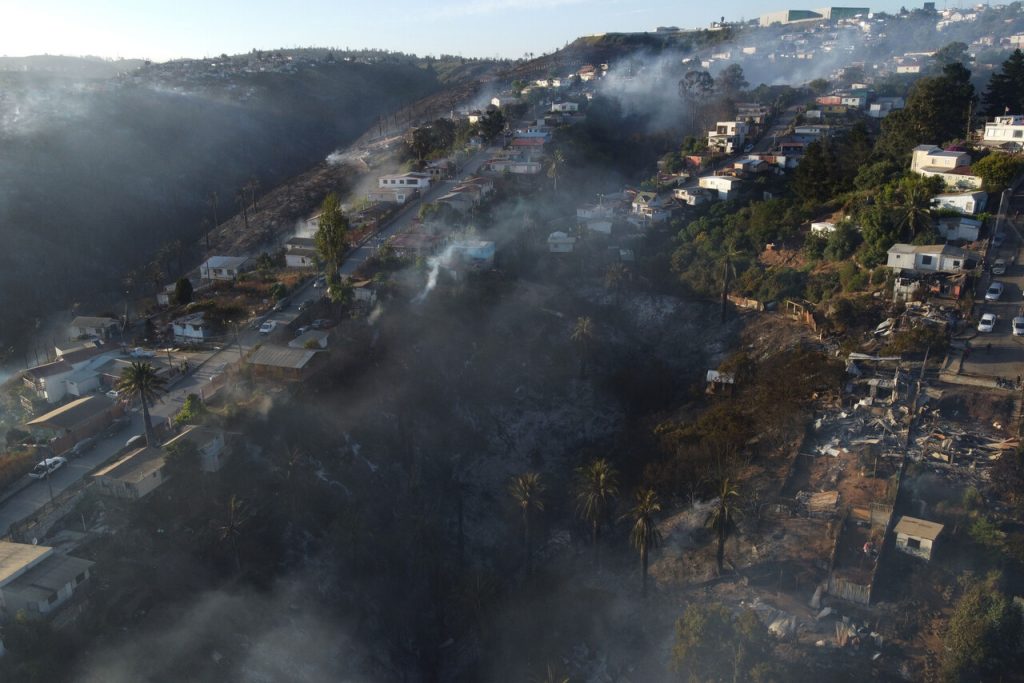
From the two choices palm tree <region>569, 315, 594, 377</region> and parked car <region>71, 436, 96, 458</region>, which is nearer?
parked car <region>71, 436, 96, 458</region>

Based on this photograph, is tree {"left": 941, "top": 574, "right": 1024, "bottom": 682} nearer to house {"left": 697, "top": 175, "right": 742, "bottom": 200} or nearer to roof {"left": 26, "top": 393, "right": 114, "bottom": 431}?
roof {"left": 26, "top": 393, "right": 114, "bottom": 431}

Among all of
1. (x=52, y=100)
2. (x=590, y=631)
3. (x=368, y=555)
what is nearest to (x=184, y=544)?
(x=368, y=555)

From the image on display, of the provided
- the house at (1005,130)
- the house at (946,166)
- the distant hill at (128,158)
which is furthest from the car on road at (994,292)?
the distant hill at (128,158)

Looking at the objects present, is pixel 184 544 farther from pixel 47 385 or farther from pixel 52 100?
pixel 52 100

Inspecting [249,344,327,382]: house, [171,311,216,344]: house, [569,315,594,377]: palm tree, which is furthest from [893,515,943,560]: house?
[171,311,216,344]: house

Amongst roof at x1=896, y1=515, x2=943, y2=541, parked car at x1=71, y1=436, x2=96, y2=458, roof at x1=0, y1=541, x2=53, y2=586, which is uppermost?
parked car at x1=71, y1=436, x2=96, y2=458

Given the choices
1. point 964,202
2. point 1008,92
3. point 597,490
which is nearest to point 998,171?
point 964,202

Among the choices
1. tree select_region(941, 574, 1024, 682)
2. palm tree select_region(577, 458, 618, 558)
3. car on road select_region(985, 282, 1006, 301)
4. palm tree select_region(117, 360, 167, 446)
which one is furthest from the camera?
car on road select_region(985, 282, 1006, 301)
